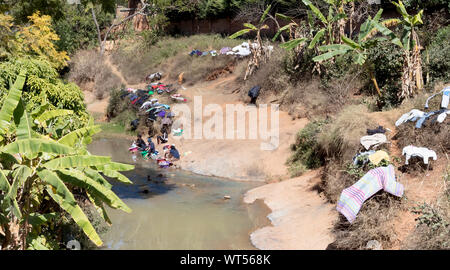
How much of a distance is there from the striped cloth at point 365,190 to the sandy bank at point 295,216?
115cm

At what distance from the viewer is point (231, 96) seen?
998 inches

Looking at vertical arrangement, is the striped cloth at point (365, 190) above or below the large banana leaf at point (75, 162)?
below

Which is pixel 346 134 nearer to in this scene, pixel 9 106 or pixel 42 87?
pixel 42 87

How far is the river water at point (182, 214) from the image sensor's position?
13031 mm

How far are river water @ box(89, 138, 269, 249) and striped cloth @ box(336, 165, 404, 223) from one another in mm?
2990

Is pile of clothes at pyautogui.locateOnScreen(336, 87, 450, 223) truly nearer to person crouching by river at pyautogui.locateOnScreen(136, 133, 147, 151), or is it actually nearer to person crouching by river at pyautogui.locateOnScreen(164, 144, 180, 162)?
person crouching by river at pyautogui.locateOnScreen(164, 144, 180, 162)

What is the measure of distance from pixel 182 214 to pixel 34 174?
699cm

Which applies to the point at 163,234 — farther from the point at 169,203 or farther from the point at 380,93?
the point at 380,93

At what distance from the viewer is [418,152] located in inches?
473

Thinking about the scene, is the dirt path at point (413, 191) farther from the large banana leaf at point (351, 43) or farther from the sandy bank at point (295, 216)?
the large banana leaf at point (351, 43)

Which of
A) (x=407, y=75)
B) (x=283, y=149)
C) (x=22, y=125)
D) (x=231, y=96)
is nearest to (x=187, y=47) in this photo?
(x=231, y=96)

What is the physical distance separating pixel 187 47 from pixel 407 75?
19.2 metres

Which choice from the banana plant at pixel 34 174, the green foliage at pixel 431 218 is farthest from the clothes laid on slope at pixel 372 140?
the banana plant at pixel 34 174

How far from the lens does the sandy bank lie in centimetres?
1223
